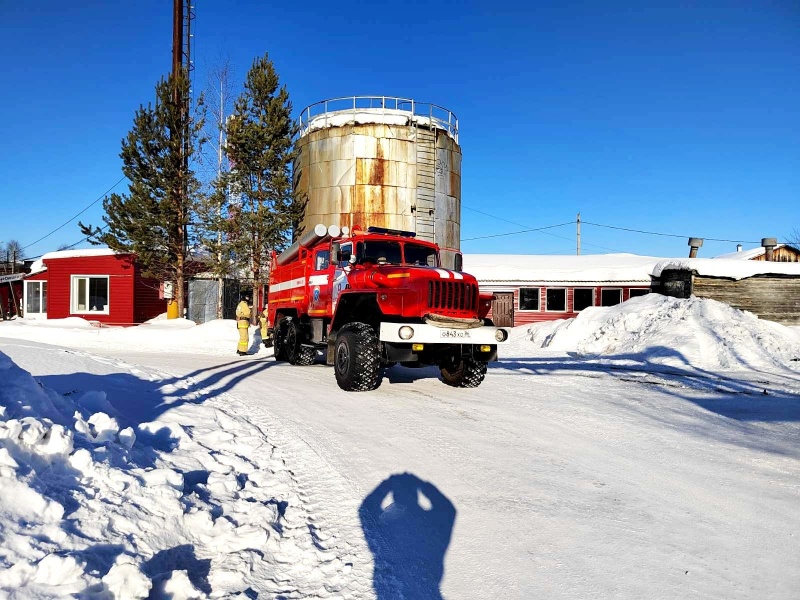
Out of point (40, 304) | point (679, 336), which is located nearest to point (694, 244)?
point (679, 336)

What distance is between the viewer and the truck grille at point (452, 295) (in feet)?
28.4

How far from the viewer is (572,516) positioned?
382cm

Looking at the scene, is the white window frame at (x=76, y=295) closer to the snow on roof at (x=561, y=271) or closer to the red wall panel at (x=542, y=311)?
the snow on roof at (x=561, y=271)

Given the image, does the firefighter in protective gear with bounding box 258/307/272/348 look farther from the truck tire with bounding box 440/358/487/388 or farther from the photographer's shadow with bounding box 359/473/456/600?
the photographer's shadow with bounding box 359/473/456/600

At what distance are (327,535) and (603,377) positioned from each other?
28.5 feet

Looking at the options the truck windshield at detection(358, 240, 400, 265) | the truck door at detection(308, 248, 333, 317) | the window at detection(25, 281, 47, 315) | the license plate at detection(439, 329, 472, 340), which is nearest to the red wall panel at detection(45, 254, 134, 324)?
the window at detection(25, 281, 47, 315)

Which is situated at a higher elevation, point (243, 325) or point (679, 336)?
point (243, 325)

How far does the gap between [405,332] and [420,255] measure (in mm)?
2622

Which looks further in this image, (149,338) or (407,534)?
(149,338)

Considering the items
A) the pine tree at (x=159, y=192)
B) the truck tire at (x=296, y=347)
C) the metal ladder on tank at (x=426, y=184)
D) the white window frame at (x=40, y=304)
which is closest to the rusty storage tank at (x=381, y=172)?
the metal ladder on tank at (x=426, y=184)

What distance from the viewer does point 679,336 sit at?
620 inches

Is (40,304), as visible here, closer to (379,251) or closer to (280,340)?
(280,340)

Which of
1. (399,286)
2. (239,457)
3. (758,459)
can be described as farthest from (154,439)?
(758,459)

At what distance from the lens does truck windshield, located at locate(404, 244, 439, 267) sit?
10188 mm
